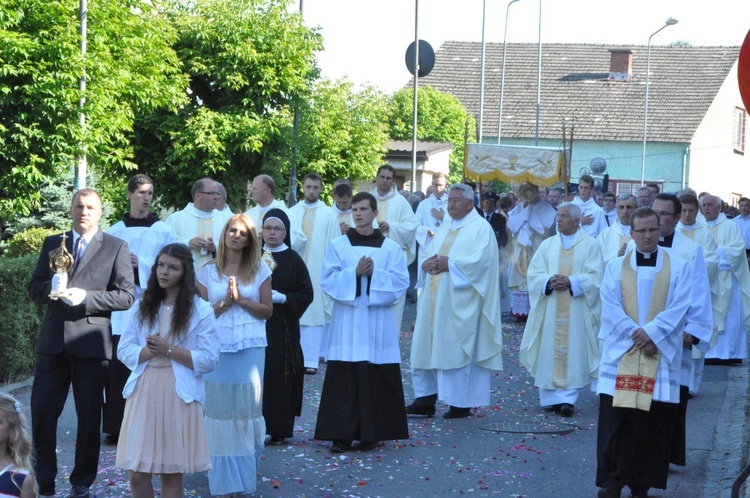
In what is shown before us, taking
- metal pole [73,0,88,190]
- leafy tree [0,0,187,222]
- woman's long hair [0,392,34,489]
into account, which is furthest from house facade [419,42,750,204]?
woman's long hair [0,392,34,489]

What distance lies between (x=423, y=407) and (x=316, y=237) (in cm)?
361

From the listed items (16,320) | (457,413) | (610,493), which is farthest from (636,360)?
(16,320)

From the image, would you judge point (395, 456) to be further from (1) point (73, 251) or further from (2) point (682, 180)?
(2) point (682, 180)

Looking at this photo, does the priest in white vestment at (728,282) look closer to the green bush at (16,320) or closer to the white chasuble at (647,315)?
the white chasuble at (647,315)

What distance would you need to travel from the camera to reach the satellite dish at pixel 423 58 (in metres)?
26.5

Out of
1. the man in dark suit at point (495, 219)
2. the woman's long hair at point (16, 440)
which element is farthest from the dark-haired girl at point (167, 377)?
the man in dark suit at point (495, 219)

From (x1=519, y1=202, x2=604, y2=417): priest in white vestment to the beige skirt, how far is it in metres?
5.51

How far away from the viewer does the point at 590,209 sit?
60.4ft

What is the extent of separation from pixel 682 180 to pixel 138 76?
115 ft

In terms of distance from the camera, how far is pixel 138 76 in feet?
66.4

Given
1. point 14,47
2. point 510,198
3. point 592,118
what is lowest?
point 510,198

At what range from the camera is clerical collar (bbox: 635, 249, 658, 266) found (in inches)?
308

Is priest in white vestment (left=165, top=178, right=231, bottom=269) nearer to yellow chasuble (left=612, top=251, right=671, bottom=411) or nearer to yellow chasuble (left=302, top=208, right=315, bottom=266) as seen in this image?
yellow chasuble (left=302, top=208, right=315, bottom=266)

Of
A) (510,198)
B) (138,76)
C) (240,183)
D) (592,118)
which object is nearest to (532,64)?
(592,118)
